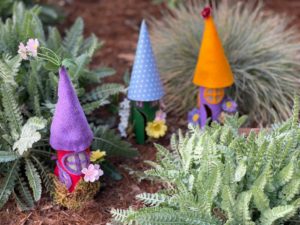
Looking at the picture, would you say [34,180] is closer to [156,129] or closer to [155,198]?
[155,198]

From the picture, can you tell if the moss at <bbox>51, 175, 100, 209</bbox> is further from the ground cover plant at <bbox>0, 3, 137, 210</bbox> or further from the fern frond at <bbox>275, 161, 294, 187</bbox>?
the fern frond at <bbox>275, 161, 294, 187</bbox>

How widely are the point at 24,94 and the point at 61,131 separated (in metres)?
0.56

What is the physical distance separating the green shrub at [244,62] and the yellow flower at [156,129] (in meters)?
0.40

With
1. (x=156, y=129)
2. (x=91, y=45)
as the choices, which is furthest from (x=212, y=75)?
(x=91, y=45)

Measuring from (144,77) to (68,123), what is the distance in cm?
67

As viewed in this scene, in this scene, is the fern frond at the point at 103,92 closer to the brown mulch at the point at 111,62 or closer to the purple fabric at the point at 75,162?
the brown mulch at the point at 111,62

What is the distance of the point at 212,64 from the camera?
2.71 meters

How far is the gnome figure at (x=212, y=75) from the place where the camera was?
271cm

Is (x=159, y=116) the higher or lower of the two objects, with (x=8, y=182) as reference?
higher

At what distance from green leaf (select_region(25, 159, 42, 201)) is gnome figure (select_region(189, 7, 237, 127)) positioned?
1.03 m

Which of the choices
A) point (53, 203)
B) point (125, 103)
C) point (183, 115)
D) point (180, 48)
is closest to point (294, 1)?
point (180, 48)

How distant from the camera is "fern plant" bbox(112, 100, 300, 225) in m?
1.79

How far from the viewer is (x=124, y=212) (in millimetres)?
1926

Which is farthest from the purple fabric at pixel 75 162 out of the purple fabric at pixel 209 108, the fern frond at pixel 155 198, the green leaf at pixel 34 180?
the purple fabric at pixel 209 108
